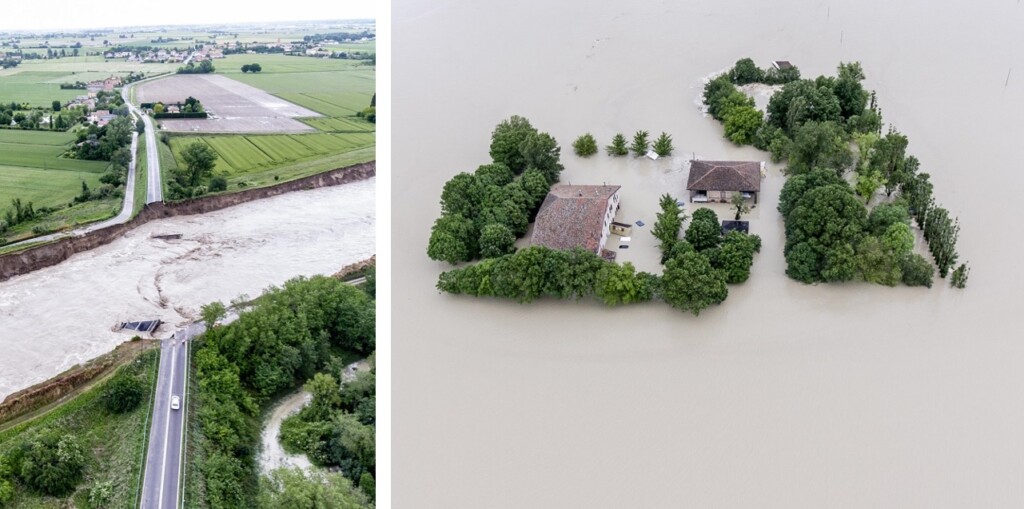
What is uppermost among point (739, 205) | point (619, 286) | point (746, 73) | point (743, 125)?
point (746, 73)

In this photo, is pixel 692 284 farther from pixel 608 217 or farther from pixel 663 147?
pixel 663 147

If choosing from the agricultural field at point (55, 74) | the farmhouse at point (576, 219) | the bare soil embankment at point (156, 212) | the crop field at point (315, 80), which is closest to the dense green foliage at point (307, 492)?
the farmhouse at point (576, 219)

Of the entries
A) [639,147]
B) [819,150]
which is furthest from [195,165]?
[819,150]

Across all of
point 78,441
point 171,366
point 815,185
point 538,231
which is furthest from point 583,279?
point 78,441

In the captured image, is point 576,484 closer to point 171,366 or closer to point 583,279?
point 583,279

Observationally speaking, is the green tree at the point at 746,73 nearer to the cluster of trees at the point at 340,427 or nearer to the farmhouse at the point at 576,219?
the farmhouse at the point at 576,219

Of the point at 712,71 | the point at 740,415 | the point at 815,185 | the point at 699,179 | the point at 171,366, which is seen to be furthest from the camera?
the point at 712,71
